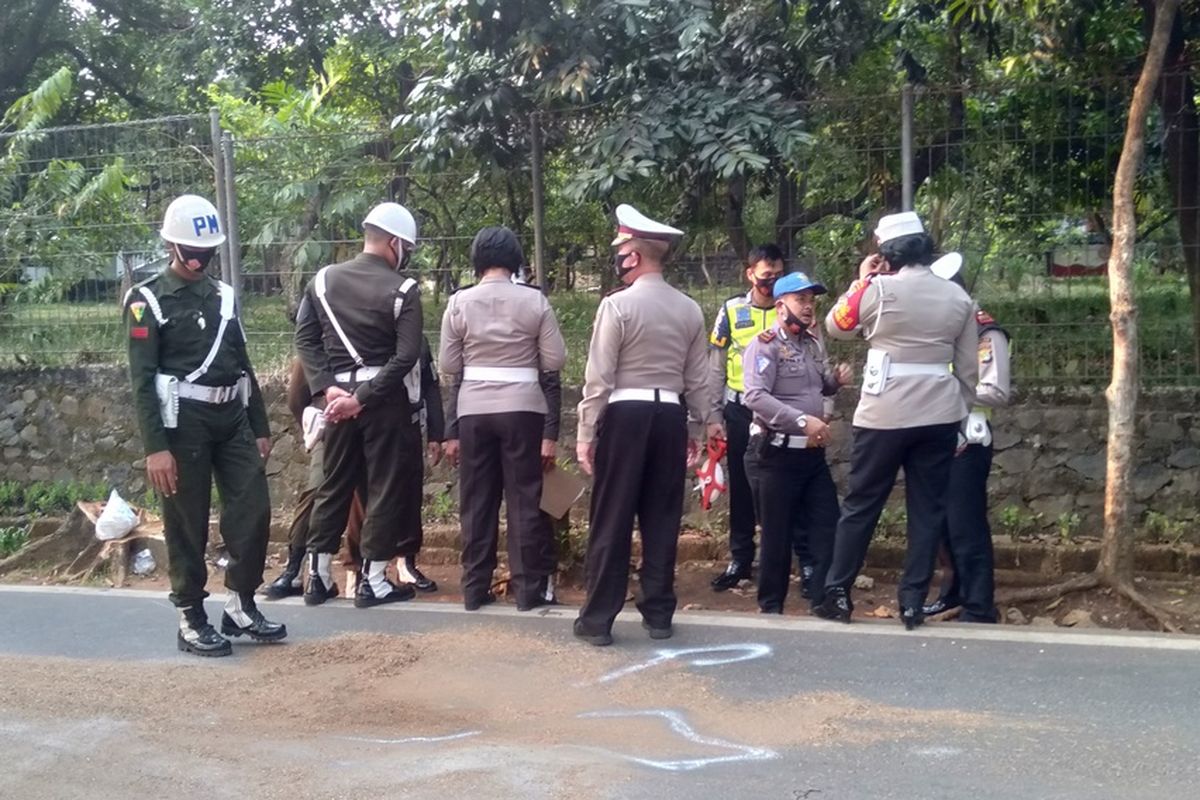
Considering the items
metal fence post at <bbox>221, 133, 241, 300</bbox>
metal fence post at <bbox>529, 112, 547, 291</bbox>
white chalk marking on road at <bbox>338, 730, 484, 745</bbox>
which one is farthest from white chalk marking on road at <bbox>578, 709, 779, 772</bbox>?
metal fence post at <bbox>221, 133, 241, 300</bbox>

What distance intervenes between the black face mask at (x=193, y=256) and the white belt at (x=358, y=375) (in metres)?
0.94

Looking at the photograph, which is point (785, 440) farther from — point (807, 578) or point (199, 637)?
point (199, 637)

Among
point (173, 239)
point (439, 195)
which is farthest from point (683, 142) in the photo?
point (173, 239)

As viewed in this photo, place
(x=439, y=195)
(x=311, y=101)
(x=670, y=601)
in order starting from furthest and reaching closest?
(x=311, y=101) < (x=439, y=195) < (x=670, y=601)

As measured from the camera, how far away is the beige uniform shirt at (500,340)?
20.5 feet

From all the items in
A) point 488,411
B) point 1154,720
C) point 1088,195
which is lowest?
point 1154,720

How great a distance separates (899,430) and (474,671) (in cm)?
218

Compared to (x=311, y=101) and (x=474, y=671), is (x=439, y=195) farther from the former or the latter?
(x=474, y=671)

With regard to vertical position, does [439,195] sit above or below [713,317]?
above

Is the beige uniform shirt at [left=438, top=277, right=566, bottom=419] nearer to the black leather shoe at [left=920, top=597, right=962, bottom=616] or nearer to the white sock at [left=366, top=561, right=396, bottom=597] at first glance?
the white sock at [left=366, top=561, right=396, bottom=597]

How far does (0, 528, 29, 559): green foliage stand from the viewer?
8.84 metres

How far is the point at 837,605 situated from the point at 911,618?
1.16ft

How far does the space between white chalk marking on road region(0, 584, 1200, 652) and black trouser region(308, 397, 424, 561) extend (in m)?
0.39

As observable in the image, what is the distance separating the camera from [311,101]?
10.2 meters
